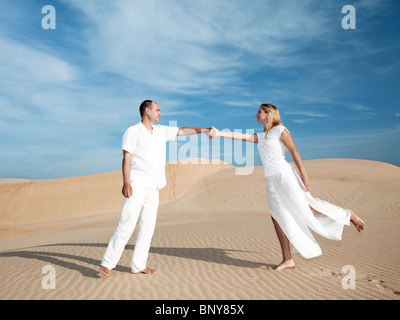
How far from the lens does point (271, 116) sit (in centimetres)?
489

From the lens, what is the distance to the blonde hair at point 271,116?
4.90m

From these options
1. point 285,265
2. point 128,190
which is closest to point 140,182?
point 128,190

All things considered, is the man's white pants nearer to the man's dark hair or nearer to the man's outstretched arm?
the man's outstretched arm

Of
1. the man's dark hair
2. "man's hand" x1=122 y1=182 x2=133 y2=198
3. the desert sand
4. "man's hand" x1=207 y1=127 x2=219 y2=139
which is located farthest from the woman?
"man's hand" x1=122 y1=182 x2=133 y2=198

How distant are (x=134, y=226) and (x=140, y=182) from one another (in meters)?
0.64

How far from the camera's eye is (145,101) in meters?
4.90

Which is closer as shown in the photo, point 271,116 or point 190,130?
point 271,116

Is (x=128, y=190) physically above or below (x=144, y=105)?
below

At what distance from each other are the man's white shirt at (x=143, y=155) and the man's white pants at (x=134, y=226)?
0.14 metres

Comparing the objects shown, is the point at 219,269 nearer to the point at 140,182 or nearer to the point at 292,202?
the point at 292,202

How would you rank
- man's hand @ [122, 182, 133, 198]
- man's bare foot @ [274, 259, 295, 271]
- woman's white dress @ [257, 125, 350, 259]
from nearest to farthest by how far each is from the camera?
1. man's hand @ [122, 182, 133, 198]
2. woman's white dress @ [257, 125, 350, 259]
3. man's bare foot @ [274, 259, 295, 271]

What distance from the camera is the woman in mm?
4633

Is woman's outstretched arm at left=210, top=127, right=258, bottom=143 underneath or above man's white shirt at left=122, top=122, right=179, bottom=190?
above
